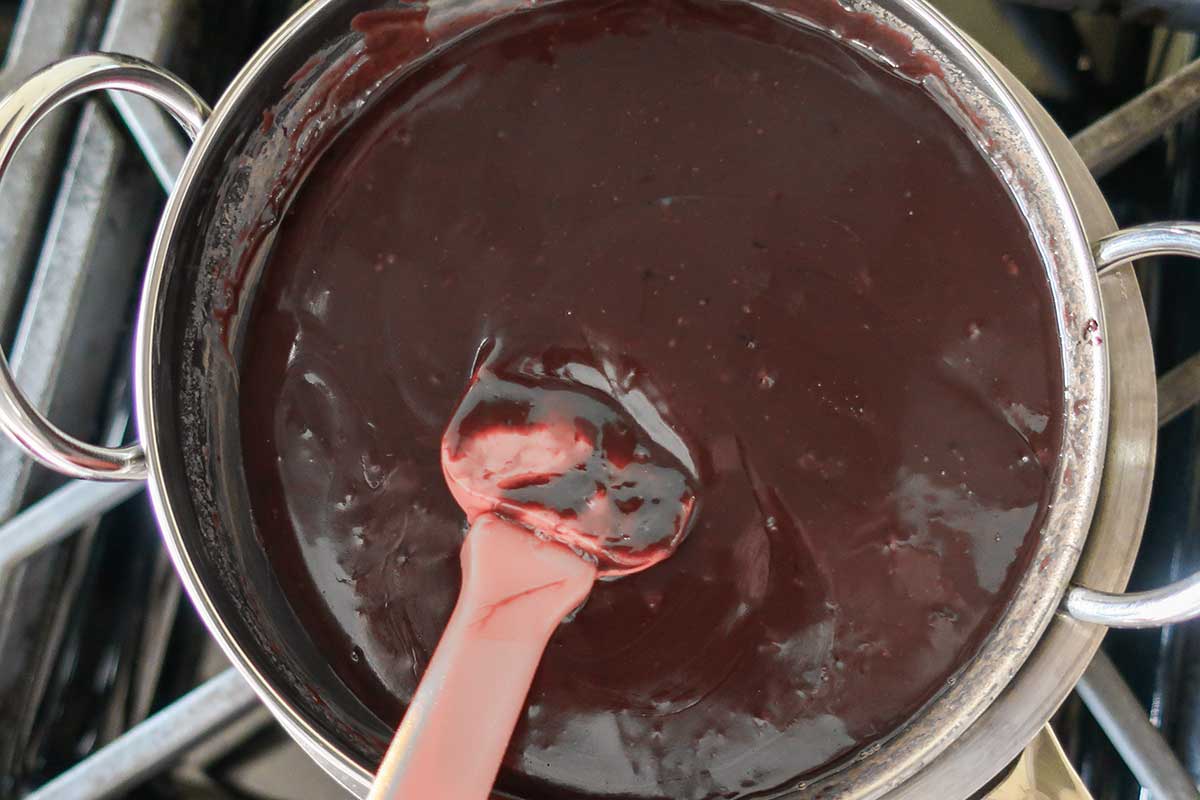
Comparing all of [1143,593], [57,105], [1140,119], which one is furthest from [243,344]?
[1140,119]

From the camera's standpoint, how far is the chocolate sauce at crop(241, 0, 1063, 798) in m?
0.79

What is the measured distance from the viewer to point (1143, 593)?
2.23 ft

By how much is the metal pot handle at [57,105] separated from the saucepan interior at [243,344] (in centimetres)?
3

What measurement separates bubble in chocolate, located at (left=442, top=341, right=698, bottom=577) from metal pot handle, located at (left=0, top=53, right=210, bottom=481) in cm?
28

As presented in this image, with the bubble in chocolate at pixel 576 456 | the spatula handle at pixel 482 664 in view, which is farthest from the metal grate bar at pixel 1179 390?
the spatula handle at pixel 482 664

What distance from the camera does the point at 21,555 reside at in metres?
0.96

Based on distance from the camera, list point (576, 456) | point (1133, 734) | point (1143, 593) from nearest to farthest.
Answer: point (1143, 593) < point (576, 456) < point (1133, 734)

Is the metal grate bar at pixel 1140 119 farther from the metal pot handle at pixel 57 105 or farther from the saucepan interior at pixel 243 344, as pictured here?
the metal pot handle at pixel 57 105

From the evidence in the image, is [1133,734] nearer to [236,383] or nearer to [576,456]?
[576,456]

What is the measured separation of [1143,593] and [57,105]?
34.7 inches

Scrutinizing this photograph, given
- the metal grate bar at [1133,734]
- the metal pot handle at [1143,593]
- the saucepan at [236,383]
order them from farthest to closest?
1. the metal grate bar at [1133,734]
2. the saucepan at [236,383]
3. the metal pot handle at [1143,593]

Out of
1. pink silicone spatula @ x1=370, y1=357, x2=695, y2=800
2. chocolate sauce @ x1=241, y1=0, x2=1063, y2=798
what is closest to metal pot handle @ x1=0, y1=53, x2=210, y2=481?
chocolate sauce @ x1=241, y1=0, x2=1063, y2=798

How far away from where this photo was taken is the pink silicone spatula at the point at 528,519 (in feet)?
2.33

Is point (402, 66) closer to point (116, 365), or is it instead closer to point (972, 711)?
point (116, 365)
